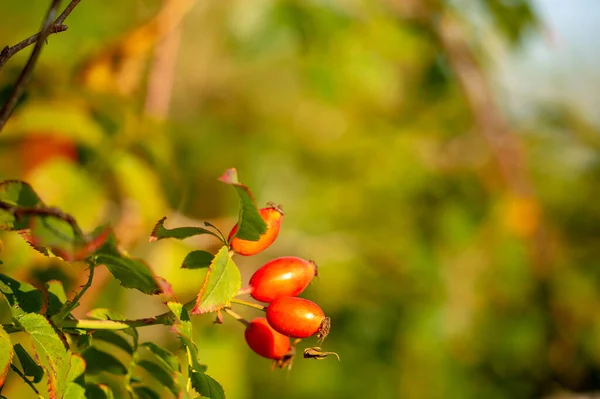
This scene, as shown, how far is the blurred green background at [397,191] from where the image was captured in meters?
1.85

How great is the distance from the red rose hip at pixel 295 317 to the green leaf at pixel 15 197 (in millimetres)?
202

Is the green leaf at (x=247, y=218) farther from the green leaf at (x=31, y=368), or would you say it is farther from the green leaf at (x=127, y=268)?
the green leaf at (x=31, y=368)

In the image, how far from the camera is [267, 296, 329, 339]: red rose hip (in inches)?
20.3

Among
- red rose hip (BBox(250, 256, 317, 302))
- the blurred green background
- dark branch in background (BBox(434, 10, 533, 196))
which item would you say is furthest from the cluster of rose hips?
dark branch in background (BBox(434, 10, 533, 196))

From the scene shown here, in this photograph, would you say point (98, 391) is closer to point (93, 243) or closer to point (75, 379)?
point (75, 379)

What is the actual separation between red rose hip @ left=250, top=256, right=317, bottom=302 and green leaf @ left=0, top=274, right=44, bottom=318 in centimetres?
16

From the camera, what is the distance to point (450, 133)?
2.49 metres

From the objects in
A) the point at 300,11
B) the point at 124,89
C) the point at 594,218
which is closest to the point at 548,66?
the point at 594,218

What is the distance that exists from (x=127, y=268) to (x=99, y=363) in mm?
186

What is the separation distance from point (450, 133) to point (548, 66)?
369cm

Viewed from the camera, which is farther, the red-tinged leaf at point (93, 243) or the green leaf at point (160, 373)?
the green leaf at point (160, 373)

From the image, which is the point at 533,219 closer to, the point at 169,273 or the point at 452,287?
the point at 452,287

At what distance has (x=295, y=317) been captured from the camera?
51cm

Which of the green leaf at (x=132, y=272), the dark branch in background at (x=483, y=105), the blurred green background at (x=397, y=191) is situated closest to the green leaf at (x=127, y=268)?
the green leaf at (x=132, y=272)
